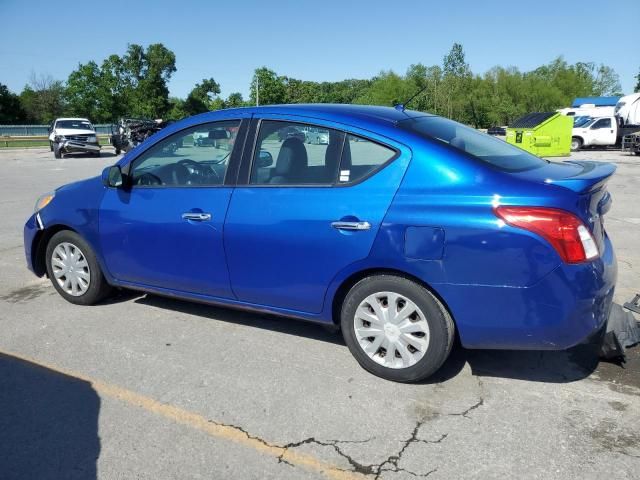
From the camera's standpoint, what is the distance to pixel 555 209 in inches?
110

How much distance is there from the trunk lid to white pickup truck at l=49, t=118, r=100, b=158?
25964 mm

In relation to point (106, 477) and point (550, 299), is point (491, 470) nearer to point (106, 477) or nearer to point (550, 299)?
point (550, 299)

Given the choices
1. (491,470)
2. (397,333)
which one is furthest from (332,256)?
(491,470)

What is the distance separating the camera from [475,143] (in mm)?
3531

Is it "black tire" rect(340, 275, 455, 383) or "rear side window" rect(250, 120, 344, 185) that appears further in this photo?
"rear side window" rect(250, 120, 344, 185)

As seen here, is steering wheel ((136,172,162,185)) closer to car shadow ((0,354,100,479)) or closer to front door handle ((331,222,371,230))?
car shadow ((0,354,100,479))

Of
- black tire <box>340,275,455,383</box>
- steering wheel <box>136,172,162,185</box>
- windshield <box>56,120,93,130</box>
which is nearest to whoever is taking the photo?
black tire <box>340,275,455,383</box>

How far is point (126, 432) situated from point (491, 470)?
73.6 inches

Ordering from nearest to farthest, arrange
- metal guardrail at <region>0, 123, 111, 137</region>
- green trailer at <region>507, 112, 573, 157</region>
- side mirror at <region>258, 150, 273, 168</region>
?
side mirror at <region>258, 150, 273, 168</region> < green trailer at <region>507, 112, 573, 157</region> < metal guardrail at <region>0, 123, 111, 137</region>

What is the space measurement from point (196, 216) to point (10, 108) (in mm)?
73163

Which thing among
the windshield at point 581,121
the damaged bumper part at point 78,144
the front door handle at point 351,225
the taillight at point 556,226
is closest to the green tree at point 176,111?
the damaged bumper part at point 78,144

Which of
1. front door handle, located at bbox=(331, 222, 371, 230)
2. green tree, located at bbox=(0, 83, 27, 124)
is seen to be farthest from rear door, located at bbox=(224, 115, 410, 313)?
green tree, located at bbox=(0, 83, 27, 124)

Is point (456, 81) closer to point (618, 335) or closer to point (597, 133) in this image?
point (597, 133)

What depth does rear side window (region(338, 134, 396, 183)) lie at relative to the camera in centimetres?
323
